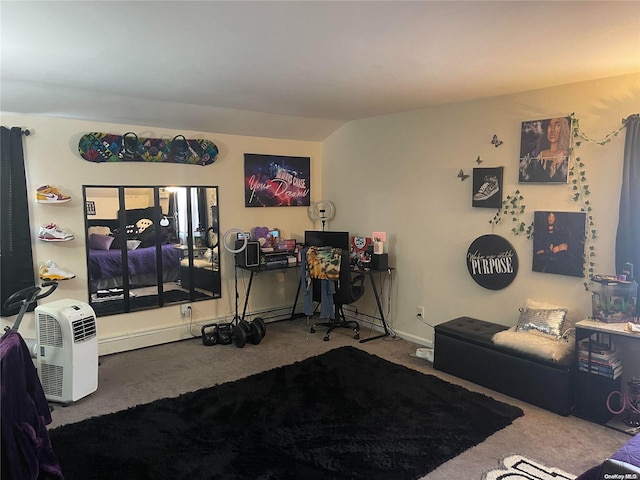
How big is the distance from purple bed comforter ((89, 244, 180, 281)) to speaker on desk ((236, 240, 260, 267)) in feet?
2.22

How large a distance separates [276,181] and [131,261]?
6.17ft

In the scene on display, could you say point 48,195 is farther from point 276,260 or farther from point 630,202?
point 630,202

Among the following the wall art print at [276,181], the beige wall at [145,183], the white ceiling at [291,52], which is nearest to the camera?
the white ceiling at [291,52]

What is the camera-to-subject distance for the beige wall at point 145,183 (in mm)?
4004

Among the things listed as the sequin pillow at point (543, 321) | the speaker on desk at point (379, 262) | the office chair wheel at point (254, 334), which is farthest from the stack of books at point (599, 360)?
the office chair wheel at point (254, 334)

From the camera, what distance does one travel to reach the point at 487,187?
403 cm

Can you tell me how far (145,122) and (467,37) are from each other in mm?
3216

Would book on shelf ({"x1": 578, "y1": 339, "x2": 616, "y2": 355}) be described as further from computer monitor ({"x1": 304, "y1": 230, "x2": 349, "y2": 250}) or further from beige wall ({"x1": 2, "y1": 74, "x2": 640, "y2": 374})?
computer monitor ({"x1": 304, "y1": 230, "x2": 349, "y2": 250})

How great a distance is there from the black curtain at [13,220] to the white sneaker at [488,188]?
3.93 meters

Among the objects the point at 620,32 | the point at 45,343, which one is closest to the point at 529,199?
the point at 620,32

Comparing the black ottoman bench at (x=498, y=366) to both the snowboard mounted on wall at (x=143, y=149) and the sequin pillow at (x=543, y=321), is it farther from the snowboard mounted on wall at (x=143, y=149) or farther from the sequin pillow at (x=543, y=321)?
the snowboard mounted on wall at (x=143, y=149)

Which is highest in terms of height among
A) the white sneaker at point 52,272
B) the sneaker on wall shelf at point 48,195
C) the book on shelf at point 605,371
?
the sneaker on wall shelf at point 48,195

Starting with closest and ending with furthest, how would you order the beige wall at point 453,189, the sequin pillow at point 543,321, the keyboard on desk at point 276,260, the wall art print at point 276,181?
the beige wall at point 453,189, the sequin pillow at point 543,321, the keyboard on desk at point 276,260, the wall art print at point 276,181

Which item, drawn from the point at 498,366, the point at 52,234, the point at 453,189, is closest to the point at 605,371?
the point at 498,366
